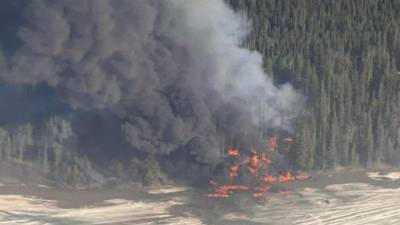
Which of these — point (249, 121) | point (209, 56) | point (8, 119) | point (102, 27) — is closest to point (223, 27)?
point (209, 56)

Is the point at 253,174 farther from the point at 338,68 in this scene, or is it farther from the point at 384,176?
the point at 338,68

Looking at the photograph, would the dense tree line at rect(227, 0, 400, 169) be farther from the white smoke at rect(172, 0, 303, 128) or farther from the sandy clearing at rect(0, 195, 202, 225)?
the sandy clearing at rect(0, 195, 202, 225)

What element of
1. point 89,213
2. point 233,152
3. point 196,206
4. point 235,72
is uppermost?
point 235,72

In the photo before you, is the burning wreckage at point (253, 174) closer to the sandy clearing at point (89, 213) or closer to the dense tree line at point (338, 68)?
the dense tree line at point (338, 68)

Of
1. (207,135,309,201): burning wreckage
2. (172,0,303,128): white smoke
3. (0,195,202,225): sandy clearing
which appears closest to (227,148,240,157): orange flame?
(207,135,309,201): burning wreckage

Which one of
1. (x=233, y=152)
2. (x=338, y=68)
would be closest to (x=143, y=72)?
(x=233, y=152)

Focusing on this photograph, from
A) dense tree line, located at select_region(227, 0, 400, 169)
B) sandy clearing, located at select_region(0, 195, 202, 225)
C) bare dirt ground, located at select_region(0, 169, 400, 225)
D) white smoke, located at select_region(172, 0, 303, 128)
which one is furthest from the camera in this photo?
white smoke, located at select_region(172, 0, 303, 128)
